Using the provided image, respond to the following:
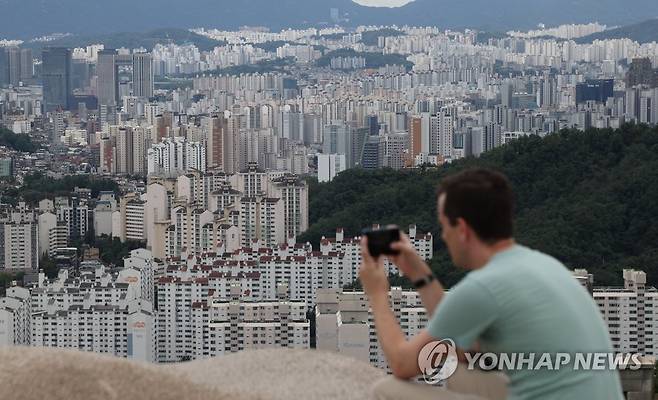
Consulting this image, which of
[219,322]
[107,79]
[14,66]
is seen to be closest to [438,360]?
[219,322]

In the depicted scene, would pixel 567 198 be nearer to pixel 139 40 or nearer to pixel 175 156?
pixel 175 156

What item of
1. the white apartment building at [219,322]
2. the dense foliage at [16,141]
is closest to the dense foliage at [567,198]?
the white apartment building at [219,322]

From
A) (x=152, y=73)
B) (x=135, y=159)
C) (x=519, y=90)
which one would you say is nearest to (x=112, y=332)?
(x=135, y=159)

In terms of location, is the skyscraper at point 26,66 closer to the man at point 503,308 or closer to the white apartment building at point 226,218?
the white apartment building at point 226,218

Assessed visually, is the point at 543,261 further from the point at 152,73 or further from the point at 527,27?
the point at 527,27

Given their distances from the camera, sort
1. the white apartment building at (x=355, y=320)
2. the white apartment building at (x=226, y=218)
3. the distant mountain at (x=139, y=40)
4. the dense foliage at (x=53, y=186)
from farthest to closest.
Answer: the distant mountain at (x=139, y=40), the dense foliage at (x=53, y=186), the white apartment building at (x=226, y=218), the white apartment building at (x=355, y=320)

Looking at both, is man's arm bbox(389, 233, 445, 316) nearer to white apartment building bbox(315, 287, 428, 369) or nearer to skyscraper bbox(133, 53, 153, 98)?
white apartment building bbox(315, 287, 428, 369)
